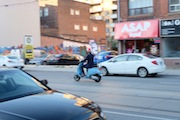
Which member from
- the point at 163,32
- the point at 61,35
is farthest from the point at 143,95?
the point at 61,35

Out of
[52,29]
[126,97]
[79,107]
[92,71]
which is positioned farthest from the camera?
[52,29]

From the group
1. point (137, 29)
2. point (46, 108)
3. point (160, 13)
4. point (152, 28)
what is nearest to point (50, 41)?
point (137, 29)

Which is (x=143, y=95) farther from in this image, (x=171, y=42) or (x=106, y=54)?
(x=106, y=54)

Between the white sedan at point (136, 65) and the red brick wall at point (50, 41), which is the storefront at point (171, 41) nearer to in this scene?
the white sedan at point (136, 65)

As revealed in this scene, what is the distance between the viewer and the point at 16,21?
51.1 m

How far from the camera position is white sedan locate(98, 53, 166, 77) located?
16.8 m

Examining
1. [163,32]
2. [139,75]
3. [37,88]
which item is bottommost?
[139,75]

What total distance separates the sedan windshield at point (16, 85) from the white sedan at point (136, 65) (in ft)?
39.5

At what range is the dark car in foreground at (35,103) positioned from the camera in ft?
12.8

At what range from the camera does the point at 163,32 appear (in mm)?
23203

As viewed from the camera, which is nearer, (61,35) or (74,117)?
(74,117)

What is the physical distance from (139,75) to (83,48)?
3192 centimetres

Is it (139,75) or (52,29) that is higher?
(52,29)

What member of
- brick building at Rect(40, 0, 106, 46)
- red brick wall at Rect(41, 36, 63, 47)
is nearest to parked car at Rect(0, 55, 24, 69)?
red brick wall at Rect(41, 36, 63, 47)
